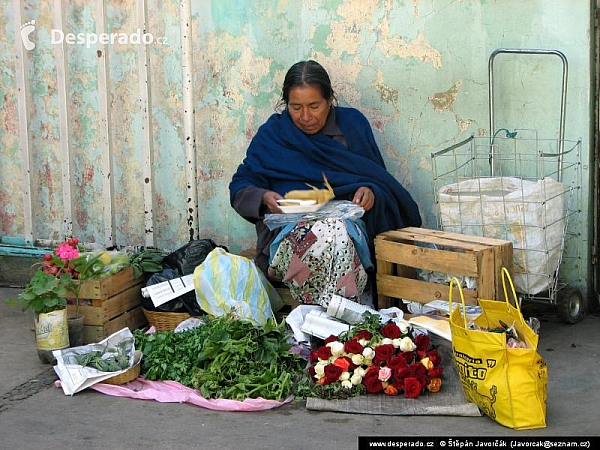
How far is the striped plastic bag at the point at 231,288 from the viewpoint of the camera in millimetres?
5098

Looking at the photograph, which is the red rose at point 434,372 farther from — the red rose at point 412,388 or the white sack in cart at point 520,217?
the white sack in cart at point 520,217

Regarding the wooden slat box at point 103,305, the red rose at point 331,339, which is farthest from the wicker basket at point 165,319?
the red rose at point 331,339

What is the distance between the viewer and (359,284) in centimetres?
524

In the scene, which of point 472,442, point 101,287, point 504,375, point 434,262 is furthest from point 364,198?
point 472,442

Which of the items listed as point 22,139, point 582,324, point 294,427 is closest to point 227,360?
point 294,427

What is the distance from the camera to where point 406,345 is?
4.37m

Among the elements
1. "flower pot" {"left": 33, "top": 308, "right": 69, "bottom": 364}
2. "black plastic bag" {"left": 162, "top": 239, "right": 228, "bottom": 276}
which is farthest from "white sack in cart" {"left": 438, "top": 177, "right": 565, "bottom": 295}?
"flower pot" {"left": 33, "top": 308, "right": 69, "bottom": 364}

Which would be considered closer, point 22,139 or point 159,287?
point 159,287

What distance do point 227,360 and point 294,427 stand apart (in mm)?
587

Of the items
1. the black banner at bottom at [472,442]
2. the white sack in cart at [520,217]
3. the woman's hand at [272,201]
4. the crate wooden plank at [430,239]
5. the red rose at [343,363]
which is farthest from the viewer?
the woman's hand at [272,201]

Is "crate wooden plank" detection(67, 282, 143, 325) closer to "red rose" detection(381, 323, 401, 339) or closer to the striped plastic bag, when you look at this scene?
the striped plastic bag

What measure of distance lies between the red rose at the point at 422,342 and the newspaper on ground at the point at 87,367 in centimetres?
134

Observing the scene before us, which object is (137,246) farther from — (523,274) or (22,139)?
(523,274)

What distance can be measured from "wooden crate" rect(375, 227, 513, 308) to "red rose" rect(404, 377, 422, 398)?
806 mm
